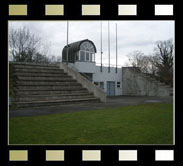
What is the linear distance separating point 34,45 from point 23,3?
29.3 metres

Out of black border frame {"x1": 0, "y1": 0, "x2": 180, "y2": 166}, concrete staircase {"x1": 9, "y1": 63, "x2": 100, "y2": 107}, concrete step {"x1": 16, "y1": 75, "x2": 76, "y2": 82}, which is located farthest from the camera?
concrete step {"x1": 16, "y1": 75, "x2": 76, "y2": 82}

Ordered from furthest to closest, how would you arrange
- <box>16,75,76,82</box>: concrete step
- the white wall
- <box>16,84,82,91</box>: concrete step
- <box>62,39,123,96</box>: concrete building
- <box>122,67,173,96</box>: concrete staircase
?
the white wall
<box>122,67,173,96</box>: concrete staircase
<box>62,39,123,96</box>: concrete building
<box>16,75,76,82</box>: concrete step
<box>16,84,82,91</box>: concrete step

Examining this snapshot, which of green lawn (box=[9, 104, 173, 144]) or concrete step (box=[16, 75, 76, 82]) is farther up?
concrete step (box=[16, 75, 76, 82])

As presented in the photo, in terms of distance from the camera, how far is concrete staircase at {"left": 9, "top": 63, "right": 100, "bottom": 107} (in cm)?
1258

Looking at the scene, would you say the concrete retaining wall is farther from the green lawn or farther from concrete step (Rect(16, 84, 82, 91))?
the green lawn

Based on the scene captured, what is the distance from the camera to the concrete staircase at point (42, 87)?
12.6 meters

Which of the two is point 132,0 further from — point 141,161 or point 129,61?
point 129,61

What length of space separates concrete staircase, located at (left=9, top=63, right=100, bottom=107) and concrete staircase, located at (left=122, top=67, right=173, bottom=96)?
40.3 ft

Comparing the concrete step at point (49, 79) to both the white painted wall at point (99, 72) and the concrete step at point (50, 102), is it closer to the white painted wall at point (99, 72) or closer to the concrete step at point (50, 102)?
the concrete step at point (50, 102)

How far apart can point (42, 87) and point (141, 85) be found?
53.0 feet

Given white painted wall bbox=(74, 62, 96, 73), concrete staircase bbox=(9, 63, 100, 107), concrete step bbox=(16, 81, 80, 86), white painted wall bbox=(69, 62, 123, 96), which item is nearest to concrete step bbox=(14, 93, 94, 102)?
concrete staircase bbox=(9, 63, 100, 107)

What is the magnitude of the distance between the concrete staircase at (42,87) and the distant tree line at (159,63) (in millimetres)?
15097

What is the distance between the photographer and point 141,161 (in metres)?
2.94

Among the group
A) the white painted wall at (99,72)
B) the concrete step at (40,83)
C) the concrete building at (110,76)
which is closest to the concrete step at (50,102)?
the concrete step at (40,83)
